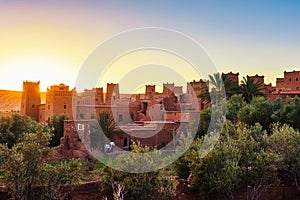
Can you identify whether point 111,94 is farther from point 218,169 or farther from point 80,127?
point 218,169

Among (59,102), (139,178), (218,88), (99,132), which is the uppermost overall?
(218,88)

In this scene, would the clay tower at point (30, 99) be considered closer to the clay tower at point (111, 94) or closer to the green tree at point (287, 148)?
the clay tower at point (111, 94)

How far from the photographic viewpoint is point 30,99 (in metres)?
39.4

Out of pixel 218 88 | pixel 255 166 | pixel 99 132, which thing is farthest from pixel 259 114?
pixel 99 132

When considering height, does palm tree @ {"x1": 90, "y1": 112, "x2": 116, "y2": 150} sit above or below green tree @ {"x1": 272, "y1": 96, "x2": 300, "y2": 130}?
below

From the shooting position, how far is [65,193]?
12.3 meters

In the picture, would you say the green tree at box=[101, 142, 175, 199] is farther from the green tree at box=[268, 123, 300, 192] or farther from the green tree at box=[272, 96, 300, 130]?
the green tree at box=[272, 96, 300, 130]

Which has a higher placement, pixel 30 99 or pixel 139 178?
pixel 30 99

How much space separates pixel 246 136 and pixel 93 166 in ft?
24.7

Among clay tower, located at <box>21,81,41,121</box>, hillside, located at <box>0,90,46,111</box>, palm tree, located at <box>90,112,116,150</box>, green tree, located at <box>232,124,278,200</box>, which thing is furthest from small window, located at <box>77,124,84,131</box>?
hillside, located at <box>0,90,46,111</box>

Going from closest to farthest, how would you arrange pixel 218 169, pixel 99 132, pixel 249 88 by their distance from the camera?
1. pixel 218 169
2. pixel 99 132
3. pixel 249 88

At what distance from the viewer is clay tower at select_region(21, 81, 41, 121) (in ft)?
129

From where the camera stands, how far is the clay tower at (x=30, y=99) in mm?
39219

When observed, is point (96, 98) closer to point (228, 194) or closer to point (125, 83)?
point (125, 83)
